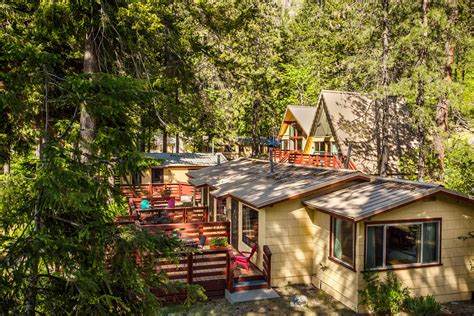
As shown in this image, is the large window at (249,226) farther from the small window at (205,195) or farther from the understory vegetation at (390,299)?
the small window at (205,195)

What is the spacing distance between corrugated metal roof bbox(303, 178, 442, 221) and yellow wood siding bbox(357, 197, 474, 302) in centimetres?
46

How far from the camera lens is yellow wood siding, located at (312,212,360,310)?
419 inches

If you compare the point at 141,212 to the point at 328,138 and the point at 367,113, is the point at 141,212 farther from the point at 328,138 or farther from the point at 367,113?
the point at 367,113

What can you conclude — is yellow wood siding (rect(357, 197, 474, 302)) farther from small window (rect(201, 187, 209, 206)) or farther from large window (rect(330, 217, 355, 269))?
small window (rect(201, 187, 209, 206))

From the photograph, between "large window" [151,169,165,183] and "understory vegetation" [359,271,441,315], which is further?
"large window" [151,169,165,183]

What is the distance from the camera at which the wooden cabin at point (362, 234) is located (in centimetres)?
1059

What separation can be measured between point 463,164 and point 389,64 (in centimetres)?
991

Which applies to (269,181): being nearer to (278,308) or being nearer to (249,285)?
(249,285)

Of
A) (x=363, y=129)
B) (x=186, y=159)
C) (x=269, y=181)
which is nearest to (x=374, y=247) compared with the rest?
(x=269, y=181)

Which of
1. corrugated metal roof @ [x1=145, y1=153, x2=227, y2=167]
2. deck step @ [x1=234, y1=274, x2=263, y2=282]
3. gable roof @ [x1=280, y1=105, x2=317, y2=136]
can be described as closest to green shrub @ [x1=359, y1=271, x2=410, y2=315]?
deck step @ [x1=234, y1=274, x2=263, y2=282]

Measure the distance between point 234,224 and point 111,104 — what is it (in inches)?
450

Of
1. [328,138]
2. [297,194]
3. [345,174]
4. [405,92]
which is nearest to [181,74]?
[297,194]

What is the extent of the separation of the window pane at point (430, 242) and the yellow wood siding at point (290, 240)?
139 inches

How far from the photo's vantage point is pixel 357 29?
72.3 ft
